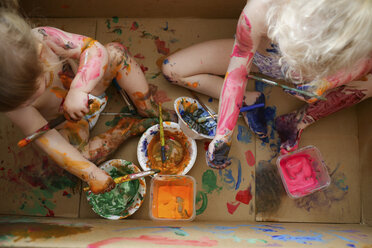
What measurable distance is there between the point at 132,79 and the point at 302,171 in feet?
2.67

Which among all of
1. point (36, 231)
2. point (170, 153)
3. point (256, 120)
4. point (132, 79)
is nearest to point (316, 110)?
point (256, 120)

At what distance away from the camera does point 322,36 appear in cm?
73

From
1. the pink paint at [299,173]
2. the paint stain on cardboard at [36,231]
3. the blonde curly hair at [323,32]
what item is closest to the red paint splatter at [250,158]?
the pink paint at [299,173]

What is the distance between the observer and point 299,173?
4.18 feet

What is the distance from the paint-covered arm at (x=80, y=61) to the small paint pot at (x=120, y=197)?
1.06 feet

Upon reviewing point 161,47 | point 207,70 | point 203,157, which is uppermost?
point 161,47

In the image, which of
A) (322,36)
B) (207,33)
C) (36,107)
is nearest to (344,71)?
(322,36)

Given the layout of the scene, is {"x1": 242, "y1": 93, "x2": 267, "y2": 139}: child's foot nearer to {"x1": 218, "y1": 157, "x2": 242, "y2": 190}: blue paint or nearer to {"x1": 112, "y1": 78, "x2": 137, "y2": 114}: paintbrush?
{"x1": 218, "y1": 157, "x2": 242, "y2": 190}: blue paint

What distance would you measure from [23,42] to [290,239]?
3.15ft

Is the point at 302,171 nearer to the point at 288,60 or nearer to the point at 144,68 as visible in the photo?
the point at 288,60

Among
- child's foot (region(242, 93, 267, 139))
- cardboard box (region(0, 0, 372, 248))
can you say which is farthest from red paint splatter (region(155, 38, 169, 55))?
child's foot (region(242, 93, 267, 139))

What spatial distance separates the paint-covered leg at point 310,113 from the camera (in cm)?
116

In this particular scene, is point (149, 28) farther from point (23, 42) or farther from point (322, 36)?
point (322, 36)

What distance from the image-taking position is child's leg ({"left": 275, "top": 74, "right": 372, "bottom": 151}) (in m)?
1.13
